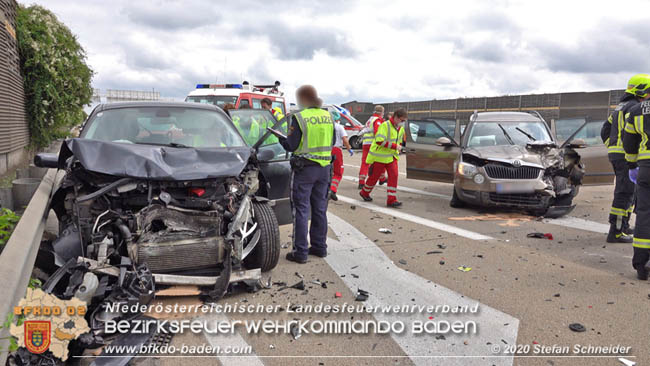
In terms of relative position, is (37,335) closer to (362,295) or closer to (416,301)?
(362,295)

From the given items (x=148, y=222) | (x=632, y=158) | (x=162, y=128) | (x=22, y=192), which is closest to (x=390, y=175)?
(x=632, y=158)

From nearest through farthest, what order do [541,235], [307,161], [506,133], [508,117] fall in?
[307,161] → [541,235] → [506,133] → [508,117]

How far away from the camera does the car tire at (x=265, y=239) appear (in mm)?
4199

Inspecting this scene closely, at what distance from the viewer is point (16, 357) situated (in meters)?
2.51

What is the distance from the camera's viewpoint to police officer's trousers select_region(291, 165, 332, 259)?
4.89 meters

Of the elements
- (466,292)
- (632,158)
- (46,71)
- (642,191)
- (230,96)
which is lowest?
(466,292)

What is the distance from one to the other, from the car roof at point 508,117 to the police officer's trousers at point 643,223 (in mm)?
4143

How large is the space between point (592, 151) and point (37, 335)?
8.34 meters

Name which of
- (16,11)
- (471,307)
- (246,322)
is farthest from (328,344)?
(16,11)

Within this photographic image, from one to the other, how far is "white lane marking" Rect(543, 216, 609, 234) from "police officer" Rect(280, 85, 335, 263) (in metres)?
4.01

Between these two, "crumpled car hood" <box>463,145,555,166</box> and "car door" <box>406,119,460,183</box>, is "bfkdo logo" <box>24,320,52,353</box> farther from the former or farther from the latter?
"car door" <box>406,119,460,183</box>

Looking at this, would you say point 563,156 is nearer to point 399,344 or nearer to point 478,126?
point 478,126

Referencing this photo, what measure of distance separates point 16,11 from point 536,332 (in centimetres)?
1355

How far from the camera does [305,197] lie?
4.91m
